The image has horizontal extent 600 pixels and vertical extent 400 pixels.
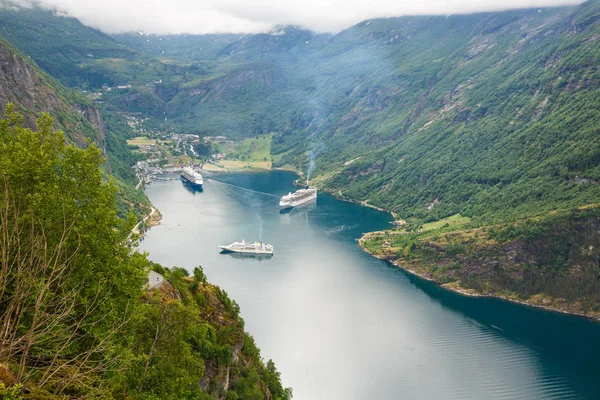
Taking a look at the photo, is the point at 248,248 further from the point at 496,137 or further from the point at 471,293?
the point at 496,137

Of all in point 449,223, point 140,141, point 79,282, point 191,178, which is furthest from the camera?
point 140,141

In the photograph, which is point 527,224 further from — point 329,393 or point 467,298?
point 329,393

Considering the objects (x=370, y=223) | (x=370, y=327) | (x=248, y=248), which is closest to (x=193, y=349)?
(x=370, y=327)

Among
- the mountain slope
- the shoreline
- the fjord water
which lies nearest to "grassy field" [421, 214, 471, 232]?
the mountain slope

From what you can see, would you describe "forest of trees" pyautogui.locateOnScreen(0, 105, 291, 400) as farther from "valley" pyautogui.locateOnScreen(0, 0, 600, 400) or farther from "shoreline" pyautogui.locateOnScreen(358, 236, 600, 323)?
"shoreline" pyautogui.locateOnScreen(358, 236, 600, 323)

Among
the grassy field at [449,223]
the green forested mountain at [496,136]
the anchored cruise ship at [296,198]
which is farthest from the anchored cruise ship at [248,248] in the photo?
the green forested mountain at [496,136]

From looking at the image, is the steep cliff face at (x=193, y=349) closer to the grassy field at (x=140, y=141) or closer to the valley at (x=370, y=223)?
the valley at (x=370, y=223)
